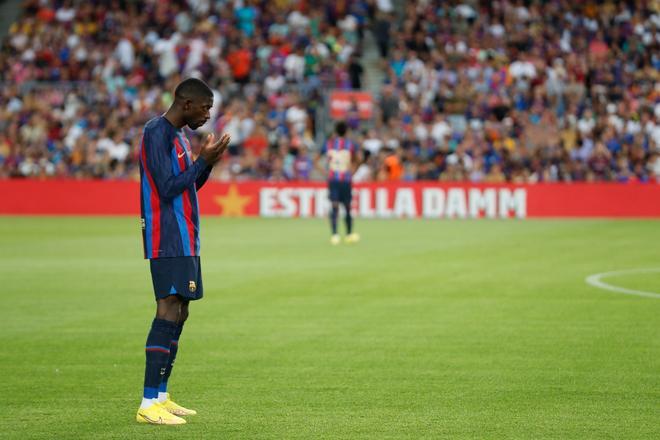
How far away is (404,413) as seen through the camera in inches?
316

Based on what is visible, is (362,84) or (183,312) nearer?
(183,312)

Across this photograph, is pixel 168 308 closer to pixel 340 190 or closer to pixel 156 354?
pixel 156 354

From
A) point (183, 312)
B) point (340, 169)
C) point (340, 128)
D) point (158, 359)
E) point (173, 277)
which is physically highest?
point (340, 128)

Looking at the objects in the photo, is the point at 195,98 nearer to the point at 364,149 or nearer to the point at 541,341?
the point at 541,341

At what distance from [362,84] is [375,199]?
5.49 metres

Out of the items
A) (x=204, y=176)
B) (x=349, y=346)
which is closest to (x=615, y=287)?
(x=349, y=346)

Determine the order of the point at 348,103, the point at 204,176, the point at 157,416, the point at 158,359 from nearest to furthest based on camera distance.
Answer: the point at 157,416, the point at 158,359, the point at 204,176, the point at 348,103

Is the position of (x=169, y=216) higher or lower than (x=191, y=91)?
lower

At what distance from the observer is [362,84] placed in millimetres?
38938

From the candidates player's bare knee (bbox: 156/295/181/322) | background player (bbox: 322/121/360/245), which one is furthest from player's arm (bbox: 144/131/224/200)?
background player (bbox: 322/121/360/245)

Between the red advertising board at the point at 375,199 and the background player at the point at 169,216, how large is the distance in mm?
26481

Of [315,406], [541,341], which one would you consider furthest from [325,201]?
[315,406]

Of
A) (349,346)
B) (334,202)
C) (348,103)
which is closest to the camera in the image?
(349,346)

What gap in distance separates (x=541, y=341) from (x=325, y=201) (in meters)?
24.1
